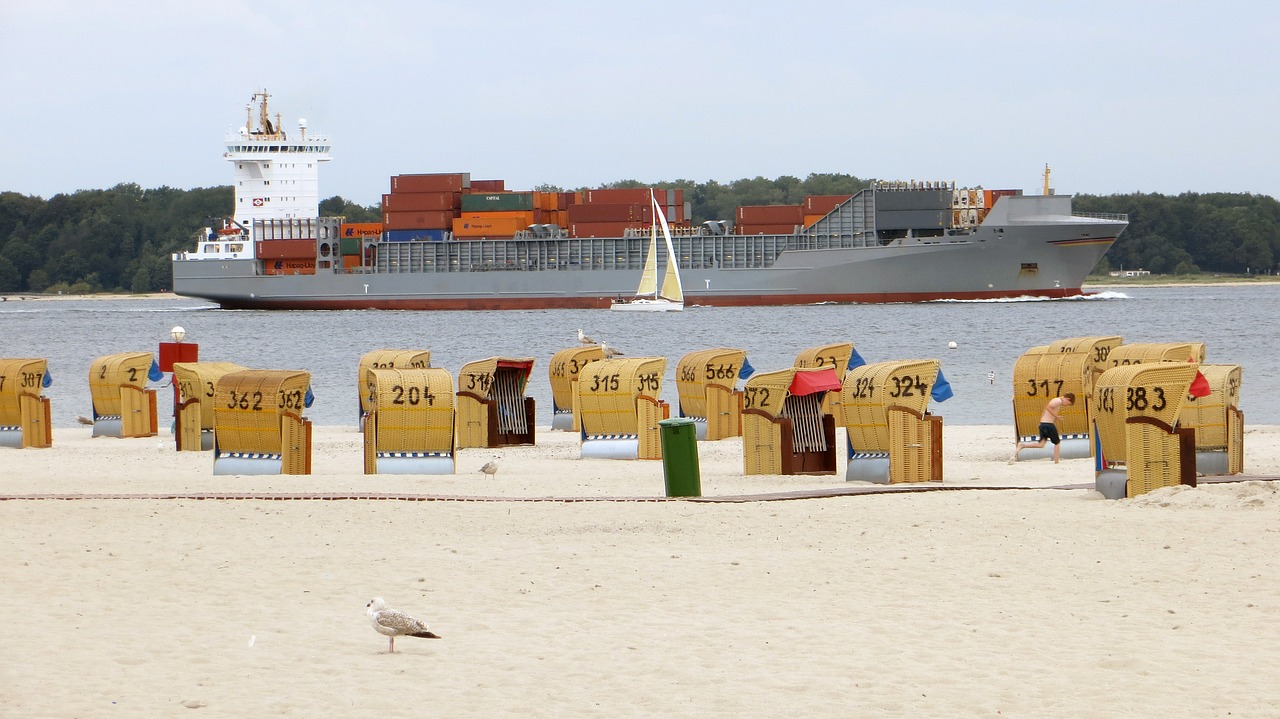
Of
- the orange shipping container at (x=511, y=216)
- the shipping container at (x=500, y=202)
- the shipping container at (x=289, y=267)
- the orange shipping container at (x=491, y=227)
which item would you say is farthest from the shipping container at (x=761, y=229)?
the shipping container at (x=289, y=267)

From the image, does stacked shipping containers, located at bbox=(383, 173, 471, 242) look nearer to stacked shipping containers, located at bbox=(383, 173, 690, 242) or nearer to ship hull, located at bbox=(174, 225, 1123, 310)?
stacked shipping containers, located at bbox=(383, 173, 690, 242)

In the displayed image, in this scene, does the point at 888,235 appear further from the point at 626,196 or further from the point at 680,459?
the point at 680,459

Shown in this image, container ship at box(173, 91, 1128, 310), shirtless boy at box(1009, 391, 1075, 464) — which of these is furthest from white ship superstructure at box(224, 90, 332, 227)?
shirtless boy at box(1009, 391, 1075, 464)

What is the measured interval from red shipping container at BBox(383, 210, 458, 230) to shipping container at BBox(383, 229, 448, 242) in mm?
182

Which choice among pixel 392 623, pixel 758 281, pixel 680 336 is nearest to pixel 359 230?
pixel 758 281

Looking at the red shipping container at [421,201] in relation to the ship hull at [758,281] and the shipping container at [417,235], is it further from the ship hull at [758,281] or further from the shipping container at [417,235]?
the ship hull at [758,281]

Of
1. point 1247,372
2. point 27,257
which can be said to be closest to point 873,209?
point 1247,372

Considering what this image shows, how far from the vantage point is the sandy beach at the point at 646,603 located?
22.3 ft

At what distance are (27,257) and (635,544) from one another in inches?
5606

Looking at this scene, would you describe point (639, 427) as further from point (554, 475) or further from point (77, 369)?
point (77, 369)

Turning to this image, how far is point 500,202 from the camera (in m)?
83.8

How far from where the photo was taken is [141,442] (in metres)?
21.6

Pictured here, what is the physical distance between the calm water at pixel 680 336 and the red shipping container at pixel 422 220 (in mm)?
5238

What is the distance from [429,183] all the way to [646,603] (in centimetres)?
7790
